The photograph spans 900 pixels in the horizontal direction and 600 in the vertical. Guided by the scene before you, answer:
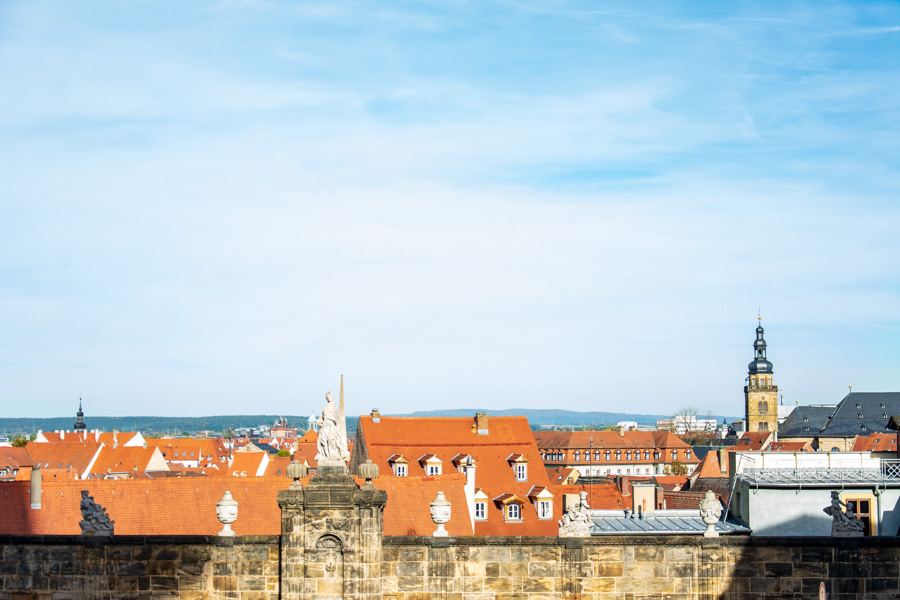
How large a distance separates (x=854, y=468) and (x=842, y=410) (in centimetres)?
11281

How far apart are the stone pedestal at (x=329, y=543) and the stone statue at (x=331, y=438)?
45cm

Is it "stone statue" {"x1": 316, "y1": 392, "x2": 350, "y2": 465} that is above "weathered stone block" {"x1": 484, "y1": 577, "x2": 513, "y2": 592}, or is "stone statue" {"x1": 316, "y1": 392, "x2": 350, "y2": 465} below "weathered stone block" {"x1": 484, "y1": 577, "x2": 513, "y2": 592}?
above

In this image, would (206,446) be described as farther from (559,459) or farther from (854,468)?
(854,468)

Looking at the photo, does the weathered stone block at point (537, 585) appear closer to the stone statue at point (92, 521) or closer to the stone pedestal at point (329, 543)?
the stone pedestal at point (329, 543)

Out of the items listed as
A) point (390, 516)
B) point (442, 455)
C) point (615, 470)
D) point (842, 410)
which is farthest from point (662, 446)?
point (390, 516)

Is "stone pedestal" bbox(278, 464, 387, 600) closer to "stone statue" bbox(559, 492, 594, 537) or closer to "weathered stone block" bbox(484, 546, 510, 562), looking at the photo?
"weathered stone block" bbox(484, 546, 510, 562)

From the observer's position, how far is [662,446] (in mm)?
143000

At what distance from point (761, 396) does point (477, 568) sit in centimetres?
17016

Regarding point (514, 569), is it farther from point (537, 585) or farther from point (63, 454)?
point (63, 454)

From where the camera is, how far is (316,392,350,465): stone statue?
15.2 meters

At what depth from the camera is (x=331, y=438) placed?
15.2 metres

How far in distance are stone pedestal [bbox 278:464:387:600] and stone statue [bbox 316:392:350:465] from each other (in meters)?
0.45

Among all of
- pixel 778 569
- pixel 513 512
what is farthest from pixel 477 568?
pixel 513 512

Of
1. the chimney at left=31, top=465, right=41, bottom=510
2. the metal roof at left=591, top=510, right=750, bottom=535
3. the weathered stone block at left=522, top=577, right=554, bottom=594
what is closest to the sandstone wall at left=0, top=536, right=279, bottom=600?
the weathered stone block at left=522, top=577, right=554, bottom=594
